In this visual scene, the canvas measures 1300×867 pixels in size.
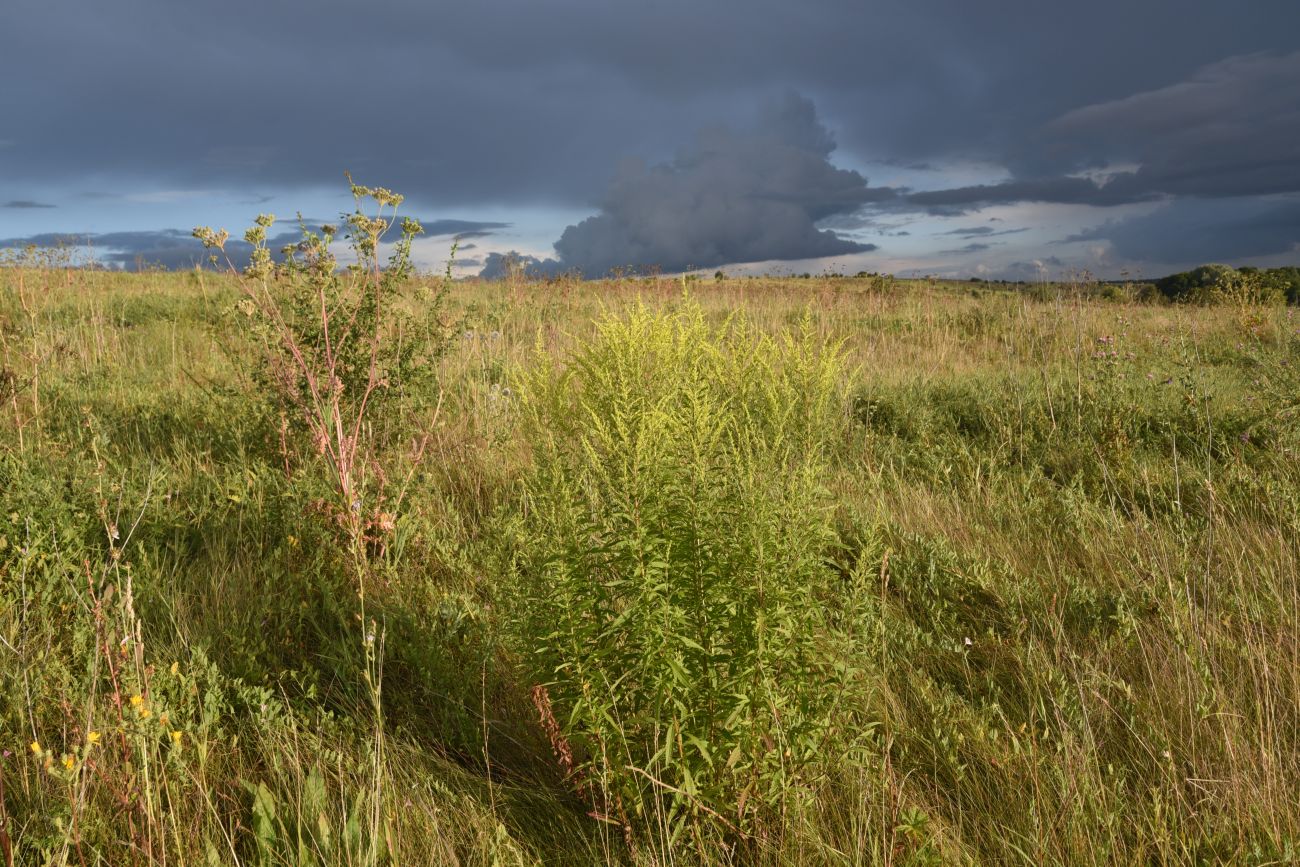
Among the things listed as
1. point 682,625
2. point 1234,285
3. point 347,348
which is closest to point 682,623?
point 682,625

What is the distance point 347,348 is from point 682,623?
2.86 meters

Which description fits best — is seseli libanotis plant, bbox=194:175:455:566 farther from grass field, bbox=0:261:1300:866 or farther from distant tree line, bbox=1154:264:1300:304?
distant tree line, bbox=1154:264:1300:304

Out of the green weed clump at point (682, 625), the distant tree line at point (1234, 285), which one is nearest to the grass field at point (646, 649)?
the green weed clump at point (682, 625)

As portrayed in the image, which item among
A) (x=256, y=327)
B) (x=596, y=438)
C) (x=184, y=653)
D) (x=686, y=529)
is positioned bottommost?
(x=184, y=653)

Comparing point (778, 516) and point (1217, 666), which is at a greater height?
point (778, 516)

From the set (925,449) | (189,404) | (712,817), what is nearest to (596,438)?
A: (712,817)

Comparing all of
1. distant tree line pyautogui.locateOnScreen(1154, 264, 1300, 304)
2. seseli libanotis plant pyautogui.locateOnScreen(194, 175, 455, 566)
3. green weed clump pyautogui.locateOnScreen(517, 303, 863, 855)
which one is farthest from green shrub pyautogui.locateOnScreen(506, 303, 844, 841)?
distant tree line pyautogui.locateOnScreen(1154, 264, 1300, 304)

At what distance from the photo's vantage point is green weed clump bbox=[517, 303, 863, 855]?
1.64m

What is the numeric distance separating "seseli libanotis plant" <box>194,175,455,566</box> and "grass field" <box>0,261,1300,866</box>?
0.29 feet

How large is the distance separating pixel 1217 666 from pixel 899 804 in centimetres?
131

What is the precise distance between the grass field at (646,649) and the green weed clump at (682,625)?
0.01m

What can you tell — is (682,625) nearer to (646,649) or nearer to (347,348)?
(646,649)

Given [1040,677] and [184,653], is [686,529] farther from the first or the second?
[184,653]

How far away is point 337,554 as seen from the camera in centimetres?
323
